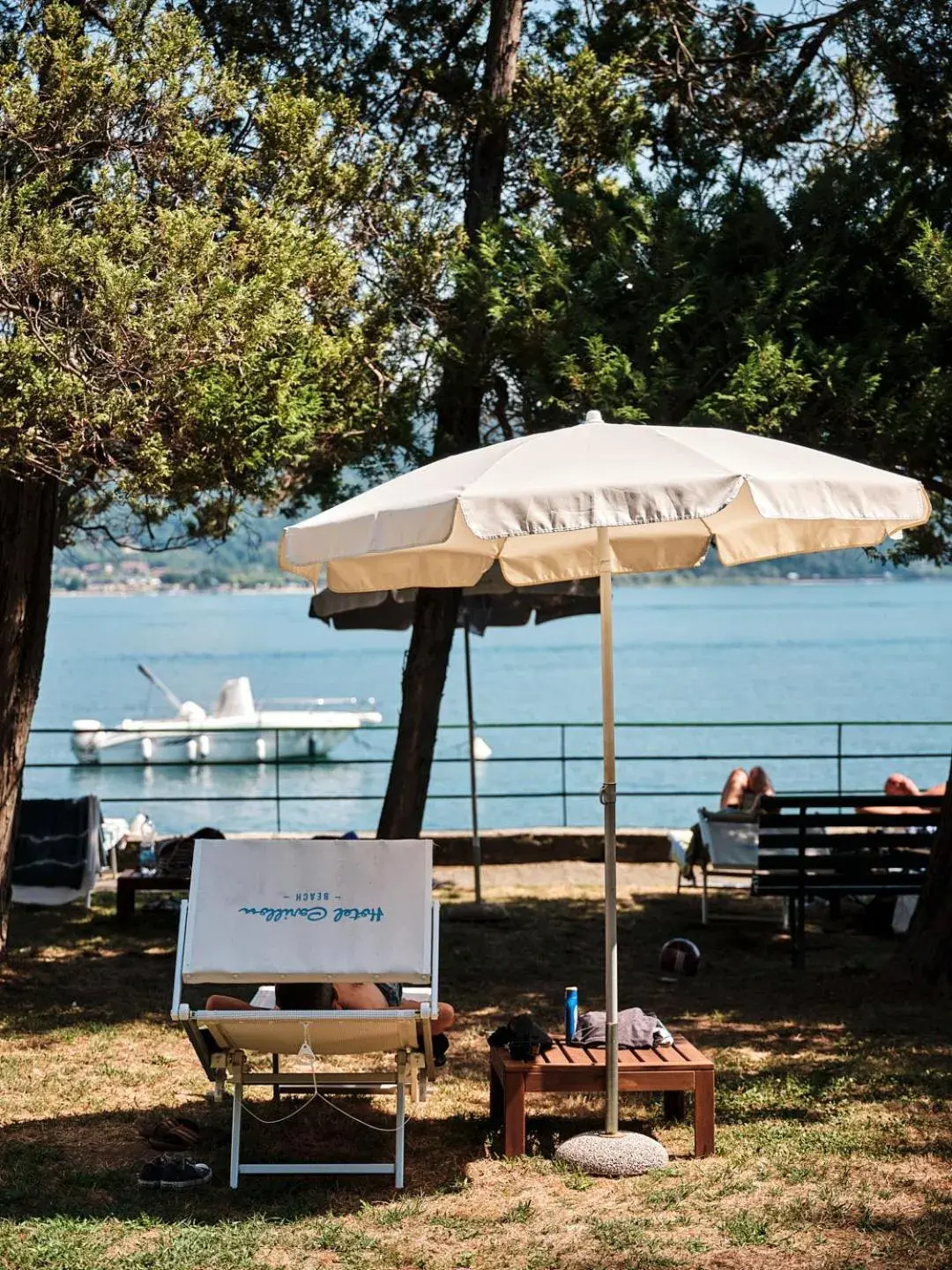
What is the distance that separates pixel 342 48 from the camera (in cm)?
945

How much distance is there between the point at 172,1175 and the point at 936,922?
430 cm

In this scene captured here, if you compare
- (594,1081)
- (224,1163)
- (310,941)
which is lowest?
(224,1163)

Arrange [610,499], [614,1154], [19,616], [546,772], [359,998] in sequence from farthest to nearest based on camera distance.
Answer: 1. [546,772]
2. [19,616]
3. [359,998]
4. [614,1154]
5. [610,499]

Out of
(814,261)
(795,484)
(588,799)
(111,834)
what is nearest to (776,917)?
(814,261)

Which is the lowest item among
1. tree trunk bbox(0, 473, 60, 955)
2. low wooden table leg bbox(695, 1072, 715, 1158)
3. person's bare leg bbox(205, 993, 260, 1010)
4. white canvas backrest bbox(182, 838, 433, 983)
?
low wooden table leg bbox(695, 1072, 715, 1158)

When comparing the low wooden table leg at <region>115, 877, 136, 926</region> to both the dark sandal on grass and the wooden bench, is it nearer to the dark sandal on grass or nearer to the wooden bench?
the wooden bench

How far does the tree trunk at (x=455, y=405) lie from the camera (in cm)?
882

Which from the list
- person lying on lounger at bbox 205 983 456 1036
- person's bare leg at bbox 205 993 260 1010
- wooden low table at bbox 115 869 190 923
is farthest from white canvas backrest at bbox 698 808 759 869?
person's bare leg at bbox 205 993 260 1010

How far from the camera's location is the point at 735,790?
10484 mm

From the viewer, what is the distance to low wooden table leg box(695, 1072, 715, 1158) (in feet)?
15.9

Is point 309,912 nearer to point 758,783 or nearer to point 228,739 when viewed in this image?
point 758,783

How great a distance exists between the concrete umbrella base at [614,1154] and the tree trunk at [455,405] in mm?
4391

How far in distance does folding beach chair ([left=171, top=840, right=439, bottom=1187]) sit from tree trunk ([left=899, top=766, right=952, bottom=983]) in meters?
3.39

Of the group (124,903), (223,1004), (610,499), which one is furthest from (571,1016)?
(124,903)
